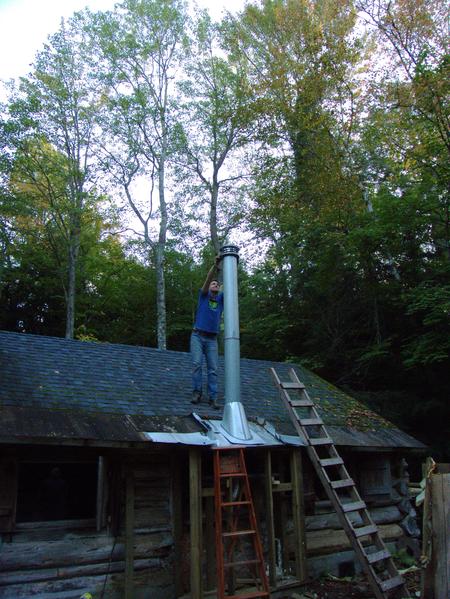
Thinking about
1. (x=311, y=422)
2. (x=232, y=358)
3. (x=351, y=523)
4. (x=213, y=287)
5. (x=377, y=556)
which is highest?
(x=213, y=287)

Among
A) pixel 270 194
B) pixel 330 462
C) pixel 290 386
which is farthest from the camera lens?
pixel 270 194

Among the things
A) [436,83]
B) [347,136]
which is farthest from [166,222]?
[436,83]

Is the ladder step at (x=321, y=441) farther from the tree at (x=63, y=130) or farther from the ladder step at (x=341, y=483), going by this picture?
the tree at (x=63, y=130)

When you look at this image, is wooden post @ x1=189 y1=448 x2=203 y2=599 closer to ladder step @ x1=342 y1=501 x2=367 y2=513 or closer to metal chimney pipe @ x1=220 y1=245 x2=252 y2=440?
metal chimney pipe @ x1=220 y1=245 x2=252 y2=440

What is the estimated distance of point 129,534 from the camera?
663 centimetres

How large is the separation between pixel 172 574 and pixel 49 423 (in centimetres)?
279

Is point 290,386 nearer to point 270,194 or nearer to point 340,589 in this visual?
point 340,589

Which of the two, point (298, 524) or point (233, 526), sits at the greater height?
point (233, 526)

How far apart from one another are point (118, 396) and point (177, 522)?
6.66ft

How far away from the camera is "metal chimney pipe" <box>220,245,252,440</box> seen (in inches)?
275

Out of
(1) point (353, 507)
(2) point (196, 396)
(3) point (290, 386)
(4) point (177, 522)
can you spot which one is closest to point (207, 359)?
(2) point (196, 396)

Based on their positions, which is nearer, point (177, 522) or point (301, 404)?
point (177, 522)

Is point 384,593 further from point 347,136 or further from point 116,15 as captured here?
point 116,15

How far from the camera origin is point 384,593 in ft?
19.3
